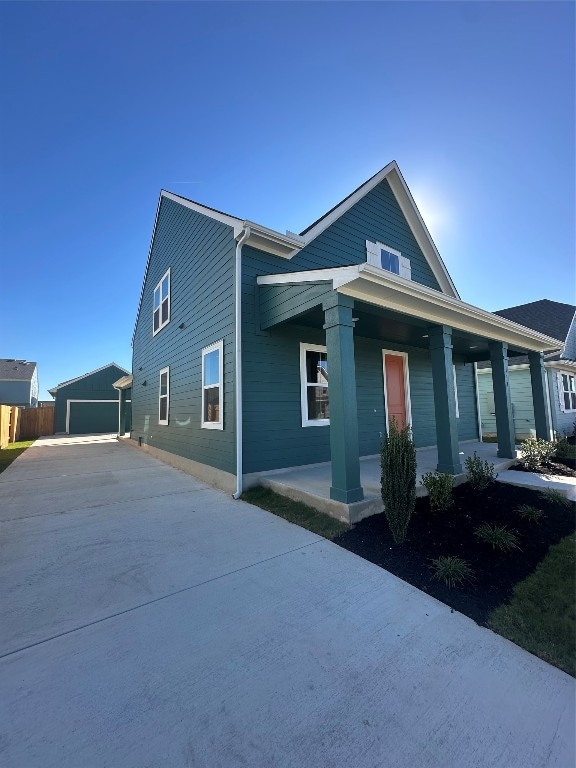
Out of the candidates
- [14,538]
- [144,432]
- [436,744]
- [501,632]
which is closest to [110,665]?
[436,744]

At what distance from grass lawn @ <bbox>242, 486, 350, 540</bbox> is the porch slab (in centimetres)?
8

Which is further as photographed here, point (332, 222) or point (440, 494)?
point (332, 222)

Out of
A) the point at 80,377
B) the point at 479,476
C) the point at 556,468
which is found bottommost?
the point at 556,468

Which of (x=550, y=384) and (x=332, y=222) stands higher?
(x=332, y=222)

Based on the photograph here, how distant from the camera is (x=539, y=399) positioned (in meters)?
8.18

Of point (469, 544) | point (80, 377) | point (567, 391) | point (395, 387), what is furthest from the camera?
point (80, 377)

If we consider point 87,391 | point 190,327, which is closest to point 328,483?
point 190,327

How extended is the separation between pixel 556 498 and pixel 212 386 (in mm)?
6086

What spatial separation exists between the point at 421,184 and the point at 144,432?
12.4 m

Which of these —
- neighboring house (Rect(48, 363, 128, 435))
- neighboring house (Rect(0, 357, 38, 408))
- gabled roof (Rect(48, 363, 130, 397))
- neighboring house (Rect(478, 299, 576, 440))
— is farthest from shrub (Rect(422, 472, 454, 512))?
neighboring house (Rect(0, 357, 38, 408))

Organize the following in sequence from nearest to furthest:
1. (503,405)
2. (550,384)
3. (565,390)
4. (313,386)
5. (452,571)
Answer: (452,571) → (313,386) → (503,405) → (550,384) → (565,390)

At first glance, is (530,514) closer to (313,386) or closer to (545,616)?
(545,616)

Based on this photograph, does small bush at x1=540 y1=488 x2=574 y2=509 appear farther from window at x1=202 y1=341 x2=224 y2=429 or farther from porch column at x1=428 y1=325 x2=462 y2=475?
window at x1=202 y1=341 x2=224 y2=429

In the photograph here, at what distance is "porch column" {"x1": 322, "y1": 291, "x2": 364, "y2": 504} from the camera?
4113 millimetres
